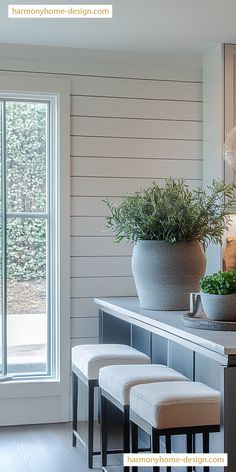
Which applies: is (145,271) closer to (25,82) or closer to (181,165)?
(181,165)

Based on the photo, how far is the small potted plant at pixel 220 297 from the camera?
3033mm

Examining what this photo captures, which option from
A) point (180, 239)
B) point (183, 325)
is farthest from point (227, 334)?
point (180, 239)

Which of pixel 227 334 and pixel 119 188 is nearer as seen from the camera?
pixel 227 334

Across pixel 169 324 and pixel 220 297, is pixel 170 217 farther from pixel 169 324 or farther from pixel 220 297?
pixel 220 297

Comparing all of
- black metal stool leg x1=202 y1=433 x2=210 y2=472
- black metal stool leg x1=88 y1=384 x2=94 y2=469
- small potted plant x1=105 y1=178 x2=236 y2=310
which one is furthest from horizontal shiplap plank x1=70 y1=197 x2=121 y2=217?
black metal stool leg x1=202 y1=433 x2=210 y2=472

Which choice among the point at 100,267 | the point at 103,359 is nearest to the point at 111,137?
the point at 100,267

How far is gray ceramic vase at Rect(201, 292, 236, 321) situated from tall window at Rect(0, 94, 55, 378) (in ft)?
6.09

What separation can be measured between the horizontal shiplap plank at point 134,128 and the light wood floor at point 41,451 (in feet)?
6.39

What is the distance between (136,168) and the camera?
15.8ft

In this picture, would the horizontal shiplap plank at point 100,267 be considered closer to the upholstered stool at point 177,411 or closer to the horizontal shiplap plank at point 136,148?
the horizontal shiplap plank at point 136,148

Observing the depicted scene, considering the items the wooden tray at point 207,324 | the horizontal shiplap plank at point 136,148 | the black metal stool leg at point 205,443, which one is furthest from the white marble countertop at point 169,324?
the horizontal shiplap plank at point 136,148

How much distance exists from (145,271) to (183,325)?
0.75 metres

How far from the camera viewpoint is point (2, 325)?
471cm

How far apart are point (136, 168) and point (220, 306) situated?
1.95m
